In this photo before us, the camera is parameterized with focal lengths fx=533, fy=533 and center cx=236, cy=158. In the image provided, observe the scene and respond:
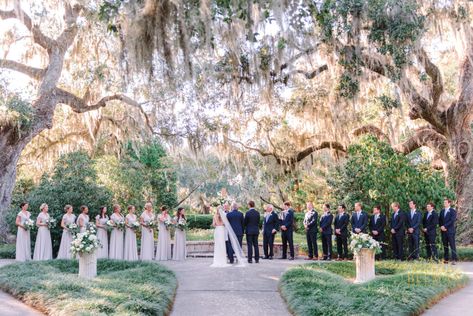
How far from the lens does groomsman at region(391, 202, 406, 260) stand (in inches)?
470

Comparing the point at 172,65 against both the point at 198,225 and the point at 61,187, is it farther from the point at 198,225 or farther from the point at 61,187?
the point at 198,225

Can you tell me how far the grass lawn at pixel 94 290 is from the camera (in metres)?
6.39

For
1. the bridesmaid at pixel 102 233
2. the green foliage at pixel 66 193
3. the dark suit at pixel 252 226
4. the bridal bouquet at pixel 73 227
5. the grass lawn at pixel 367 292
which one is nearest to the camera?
the grass lawn at pixel 367 292

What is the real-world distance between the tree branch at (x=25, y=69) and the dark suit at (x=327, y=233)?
9.47m

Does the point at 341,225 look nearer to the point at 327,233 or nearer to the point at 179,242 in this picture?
the point at 327,233

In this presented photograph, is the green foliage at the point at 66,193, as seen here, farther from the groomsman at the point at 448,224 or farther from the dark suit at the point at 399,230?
the groomsman at the point at 448,224

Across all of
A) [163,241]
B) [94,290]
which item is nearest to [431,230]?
[163,241]

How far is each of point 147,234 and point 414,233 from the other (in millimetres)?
6269

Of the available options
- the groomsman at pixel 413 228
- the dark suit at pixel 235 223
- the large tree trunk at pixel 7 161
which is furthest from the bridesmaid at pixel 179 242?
the large tree trunk at pixel 7 161

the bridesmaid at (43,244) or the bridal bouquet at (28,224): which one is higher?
the bridal bouquet at (28,224)

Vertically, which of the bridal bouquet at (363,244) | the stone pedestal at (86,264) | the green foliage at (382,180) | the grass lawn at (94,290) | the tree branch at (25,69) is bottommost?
the grass lawn at (94,290)

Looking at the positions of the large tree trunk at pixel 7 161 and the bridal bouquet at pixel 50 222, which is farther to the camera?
the large tree trunk at pixel 7 161

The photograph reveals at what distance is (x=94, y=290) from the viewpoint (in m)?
7.39

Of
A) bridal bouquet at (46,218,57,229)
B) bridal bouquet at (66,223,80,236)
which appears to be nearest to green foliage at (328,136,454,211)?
bridal bouquet at (66,223,80,236)
